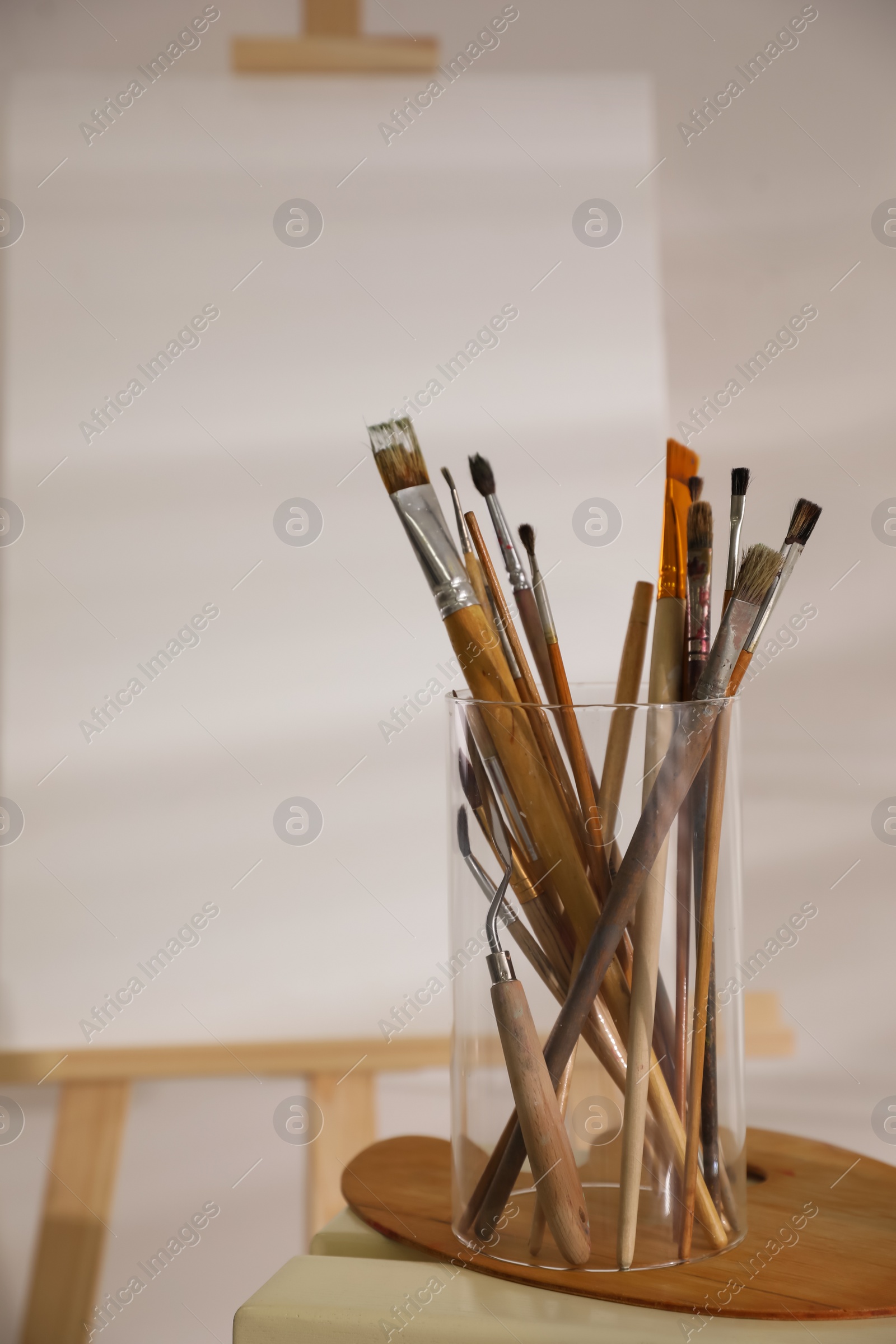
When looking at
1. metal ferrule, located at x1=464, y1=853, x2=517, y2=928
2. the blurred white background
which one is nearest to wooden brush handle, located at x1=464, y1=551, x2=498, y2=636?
metal ferrule, located at x1=464, y1=853, x2=517, y2=928

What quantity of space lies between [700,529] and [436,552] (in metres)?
0.12

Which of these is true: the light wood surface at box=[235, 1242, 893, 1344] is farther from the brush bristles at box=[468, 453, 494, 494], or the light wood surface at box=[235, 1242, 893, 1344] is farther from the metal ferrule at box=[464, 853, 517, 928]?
the brush bristles at box=[468, 453, 494, 494]

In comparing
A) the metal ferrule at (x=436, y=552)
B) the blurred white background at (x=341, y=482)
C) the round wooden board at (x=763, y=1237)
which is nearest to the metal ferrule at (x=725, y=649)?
the metal ferrule at (x=436, y=552)

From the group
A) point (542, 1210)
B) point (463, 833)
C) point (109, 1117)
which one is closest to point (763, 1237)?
point (542, 1210)

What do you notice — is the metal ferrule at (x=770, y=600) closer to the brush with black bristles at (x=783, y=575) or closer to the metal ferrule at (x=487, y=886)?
the brush with black bristles at (x=783, y=575)

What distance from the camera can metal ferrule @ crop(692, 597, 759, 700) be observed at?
1.50ft

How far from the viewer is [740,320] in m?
1.05

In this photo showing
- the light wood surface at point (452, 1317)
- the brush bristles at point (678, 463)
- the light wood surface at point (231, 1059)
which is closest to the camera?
the light wood surface at point (452, 1317)

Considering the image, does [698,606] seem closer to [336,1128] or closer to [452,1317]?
[452,1317]

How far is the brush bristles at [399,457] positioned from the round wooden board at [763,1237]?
32 centimetres

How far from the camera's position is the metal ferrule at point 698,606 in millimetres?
478

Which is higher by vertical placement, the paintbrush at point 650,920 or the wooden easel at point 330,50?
the wooden easel at point 330,50

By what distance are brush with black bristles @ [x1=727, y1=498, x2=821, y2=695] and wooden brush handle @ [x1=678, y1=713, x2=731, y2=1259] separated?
0.03 meters

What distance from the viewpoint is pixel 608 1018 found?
45 cm
